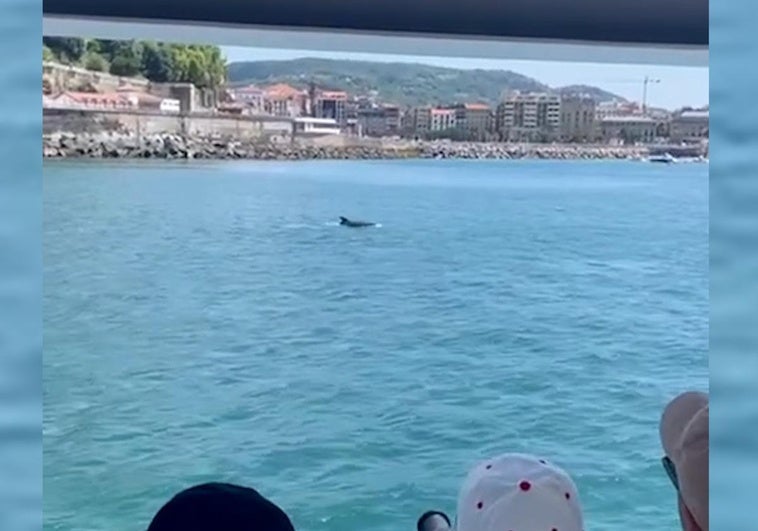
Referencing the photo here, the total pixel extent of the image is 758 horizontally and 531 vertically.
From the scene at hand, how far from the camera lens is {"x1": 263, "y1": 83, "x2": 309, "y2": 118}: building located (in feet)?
16.0

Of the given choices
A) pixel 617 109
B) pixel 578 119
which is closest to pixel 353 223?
pixel 578 119

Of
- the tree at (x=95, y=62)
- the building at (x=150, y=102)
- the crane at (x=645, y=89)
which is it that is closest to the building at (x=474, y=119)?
the crane at (x=645, y=89)

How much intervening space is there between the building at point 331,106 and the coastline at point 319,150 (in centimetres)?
12

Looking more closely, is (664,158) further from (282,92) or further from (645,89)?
(282,92)

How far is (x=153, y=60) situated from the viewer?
422cm

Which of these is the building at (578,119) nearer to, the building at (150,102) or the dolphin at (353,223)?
the dolphin at (353,223)

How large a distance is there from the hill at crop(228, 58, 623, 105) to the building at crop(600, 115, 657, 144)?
13 cm

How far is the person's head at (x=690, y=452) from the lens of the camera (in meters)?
0.77

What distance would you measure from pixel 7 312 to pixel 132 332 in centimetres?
487

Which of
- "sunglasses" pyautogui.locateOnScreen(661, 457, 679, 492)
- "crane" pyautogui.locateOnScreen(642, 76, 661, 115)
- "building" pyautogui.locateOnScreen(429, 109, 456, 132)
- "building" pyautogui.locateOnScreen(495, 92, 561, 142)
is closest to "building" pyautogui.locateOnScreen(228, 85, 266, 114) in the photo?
"building" pyautogui.locateOnScreen(429, 109, 456, 132)

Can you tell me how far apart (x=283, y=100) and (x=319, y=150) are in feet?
1.41

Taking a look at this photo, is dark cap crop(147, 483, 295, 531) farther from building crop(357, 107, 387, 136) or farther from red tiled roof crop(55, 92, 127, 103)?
building crop(357, 107, 387, 136)

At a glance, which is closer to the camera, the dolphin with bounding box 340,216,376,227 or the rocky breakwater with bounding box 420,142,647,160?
the rocky breakwater with bounding box 420,142,647,160

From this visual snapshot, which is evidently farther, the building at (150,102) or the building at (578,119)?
the building at (578,119)
